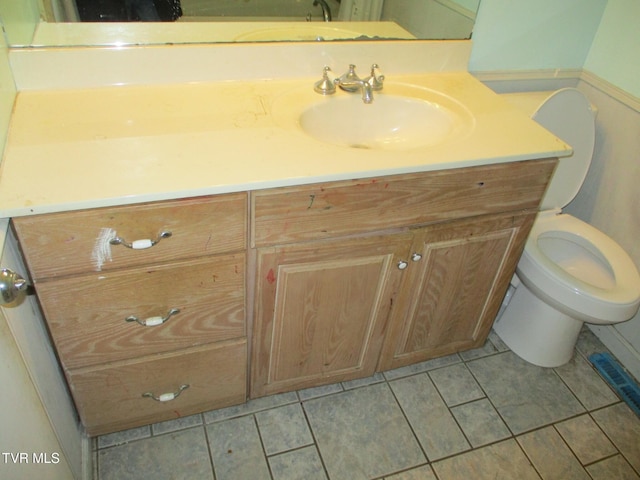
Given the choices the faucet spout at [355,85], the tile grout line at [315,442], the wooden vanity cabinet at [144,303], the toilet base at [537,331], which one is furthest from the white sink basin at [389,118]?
the tile grout line at [315,442]

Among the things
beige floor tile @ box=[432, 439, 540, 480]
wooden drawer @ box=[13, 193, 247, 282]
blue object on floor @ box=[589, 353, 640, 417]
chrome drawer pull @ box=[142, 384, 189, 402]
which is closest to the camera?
wooden drawer @ box=[13, 193, 247, 282]

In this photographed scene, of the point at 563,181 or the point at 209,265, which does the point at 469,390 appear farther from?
the point at 209,265

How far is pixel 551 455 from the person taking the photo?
58.9 inches

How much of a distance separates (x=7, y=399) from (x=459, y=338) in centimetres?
127

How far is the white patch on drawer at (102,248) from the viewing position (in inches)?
38.5

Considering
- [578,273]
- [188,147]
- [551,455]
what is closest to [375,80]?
[188,147]

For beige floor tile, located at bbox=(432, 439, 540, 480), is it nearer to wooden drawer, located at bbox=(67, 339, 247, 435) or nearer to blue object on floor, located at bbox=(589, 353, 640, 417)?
blue object on floor, located at bbox=(589, 353, 640, 417)

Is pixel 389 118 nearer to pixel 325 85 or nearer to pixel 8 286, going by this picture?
pixel 325 85

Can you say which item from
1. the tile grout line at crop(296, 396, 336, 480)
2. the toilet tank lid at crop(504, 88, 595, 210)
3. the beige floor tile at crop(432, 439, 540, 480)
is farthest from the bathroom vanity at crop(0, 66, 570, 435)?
the beige floor tile at crop(432, 439, 540, 480)

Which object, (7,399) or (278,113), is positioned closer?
(7,399)

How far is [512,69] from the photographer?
167 cm

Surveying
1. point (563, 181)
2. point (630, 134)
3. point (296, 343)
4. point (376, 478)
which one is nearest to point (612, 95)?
point (630, 134)

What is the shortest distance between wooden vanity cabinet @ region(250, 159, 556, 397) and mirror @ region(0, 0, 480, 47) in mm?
547

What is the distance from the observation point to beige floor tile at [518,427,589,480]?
145 cm
